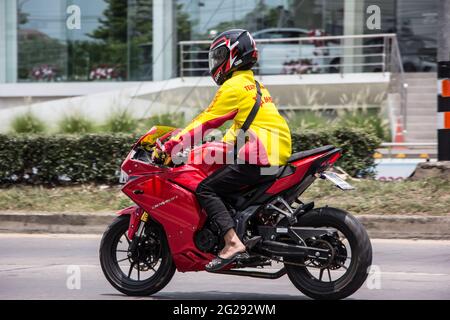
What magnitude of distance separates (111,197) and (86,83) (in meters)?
14.6

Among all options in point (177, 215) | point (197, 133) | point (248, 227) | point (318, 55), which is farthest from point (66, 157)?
point (318, 55)

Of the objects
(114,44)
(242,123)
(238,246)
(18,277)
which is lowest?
(18,277)

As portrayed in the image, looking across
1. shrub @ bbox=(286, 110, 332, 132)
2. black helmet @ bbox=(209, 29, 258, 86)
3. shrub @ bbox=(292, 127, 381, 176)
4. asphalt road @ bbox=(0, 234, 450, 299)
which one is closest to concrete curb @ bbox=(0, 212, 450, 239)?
asphalt road @ bbox=(0, 234, 450, 299)

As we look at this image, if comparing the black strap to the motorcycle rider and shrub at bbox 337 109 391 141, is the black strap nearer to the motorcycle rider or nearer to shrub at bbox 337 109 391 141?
the motorcycle rider

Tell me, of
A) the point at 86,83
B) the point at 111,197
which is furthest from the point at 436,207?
the point at 86,83

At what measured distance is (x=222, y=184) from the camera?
21.6 feet

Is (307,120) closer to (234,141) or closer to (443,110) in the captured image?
(443,110)

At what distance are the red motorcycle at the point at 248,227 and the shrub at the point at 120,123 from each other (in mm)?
8099

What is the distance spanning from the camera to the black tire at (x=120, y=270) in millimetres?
6902

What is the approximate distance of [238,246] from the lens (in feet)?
21.2

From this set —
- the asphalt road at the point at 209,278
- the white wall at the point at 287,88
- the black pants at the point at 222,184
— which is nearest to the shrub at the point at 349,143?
the asphalt road at the point at 209,278

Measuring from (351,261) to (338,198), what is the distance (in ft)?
16.7

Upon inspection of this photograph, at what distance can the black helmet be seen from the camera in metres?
6.67

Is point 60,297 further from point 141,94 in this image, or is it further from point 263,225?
point 141,94
